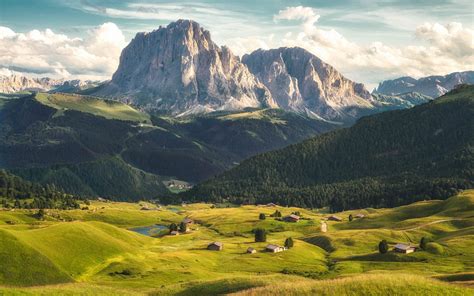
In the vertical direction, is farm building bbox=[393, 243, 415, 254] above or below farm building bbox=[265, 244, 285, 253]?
above

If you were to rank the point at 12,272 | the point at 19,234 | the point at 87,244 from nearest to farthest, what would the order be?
the point at 12,272 → the point at 19,234 → the point at 87,244

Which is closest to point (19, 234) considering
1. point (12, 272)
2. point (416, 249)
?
point (12, 272)

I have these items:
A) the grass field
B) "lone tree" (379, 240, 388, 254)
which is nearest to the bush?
the grass field

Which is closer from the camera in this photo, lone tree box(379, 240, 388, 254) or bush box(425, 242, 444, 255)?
bush box(425, 242, 444, 255)

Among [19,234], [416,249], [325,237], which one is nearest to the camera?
[19,234]

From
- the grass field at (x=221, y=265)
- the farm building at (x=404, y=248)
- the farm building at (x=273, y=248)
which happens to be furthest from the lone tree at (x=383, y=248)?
the farm building at (x=273, y=248)

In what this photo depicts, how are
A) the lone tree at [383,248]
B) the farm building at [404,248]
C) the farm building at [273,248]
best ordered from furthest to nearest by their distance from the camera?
the farm building at [273,248] → the lone tree at [383,248] → the farm building at [404,248]

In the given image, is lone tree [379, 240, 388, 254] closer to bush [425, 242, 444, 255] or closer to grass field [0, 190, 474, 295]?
grass field [0, 190, 474, 295]

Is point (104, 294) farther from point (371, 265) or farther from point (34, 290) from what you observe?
point (371, 265)

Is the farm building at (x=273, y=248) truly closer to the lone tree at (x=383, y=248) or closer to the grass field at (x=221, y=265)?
the grass field at (x=221, y=265)

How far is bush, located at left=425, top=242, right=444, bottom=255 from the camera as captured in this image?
155625 mm

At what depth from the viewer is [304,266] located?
480 feet

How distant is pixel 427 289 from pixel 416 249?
118260mm

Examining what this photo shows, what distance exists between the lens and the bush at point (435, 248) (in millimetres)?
155625
